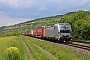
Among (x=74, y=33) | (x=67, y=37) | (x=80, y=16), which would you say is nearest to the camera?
(x=67, y=37)

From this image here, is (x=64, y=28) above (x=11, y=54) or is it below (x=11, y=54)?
above

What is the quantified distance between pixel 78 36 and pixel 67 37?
63.5ft

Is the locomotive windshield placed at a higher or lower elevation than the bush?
higher

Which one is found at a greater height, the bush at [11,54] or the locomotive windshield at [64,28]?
the locomotive windshield at [64,28]

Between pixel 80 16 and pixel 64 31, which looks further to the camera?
pixel 80 16

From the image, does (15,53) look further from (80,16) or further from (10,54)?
(80,16)

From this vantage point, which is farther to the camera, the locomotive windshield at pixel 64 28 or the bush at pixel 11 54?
the locomotive windshield at pixel 64 28

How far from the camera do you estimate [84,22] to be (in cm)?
5922

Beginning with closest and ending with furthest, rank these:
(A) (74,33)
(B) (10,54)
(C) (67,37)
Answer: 1. (B) (10,54)
2. (C) (67,37)
3. (A) (74,33)

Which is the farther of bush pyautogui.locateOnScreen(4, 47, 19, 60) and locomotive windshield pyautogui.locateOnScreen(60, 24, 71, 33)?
locomotive windshield pyautogui.locateOnScreen(60, 24, 71, 33)

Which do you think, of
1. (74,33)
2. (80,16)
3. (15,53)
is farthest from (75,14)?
(15,53)

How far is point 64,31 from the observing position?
41.7m

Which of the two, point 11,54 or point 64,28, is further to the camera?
point 64,28

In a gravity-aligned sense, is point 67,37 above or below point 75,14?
below
